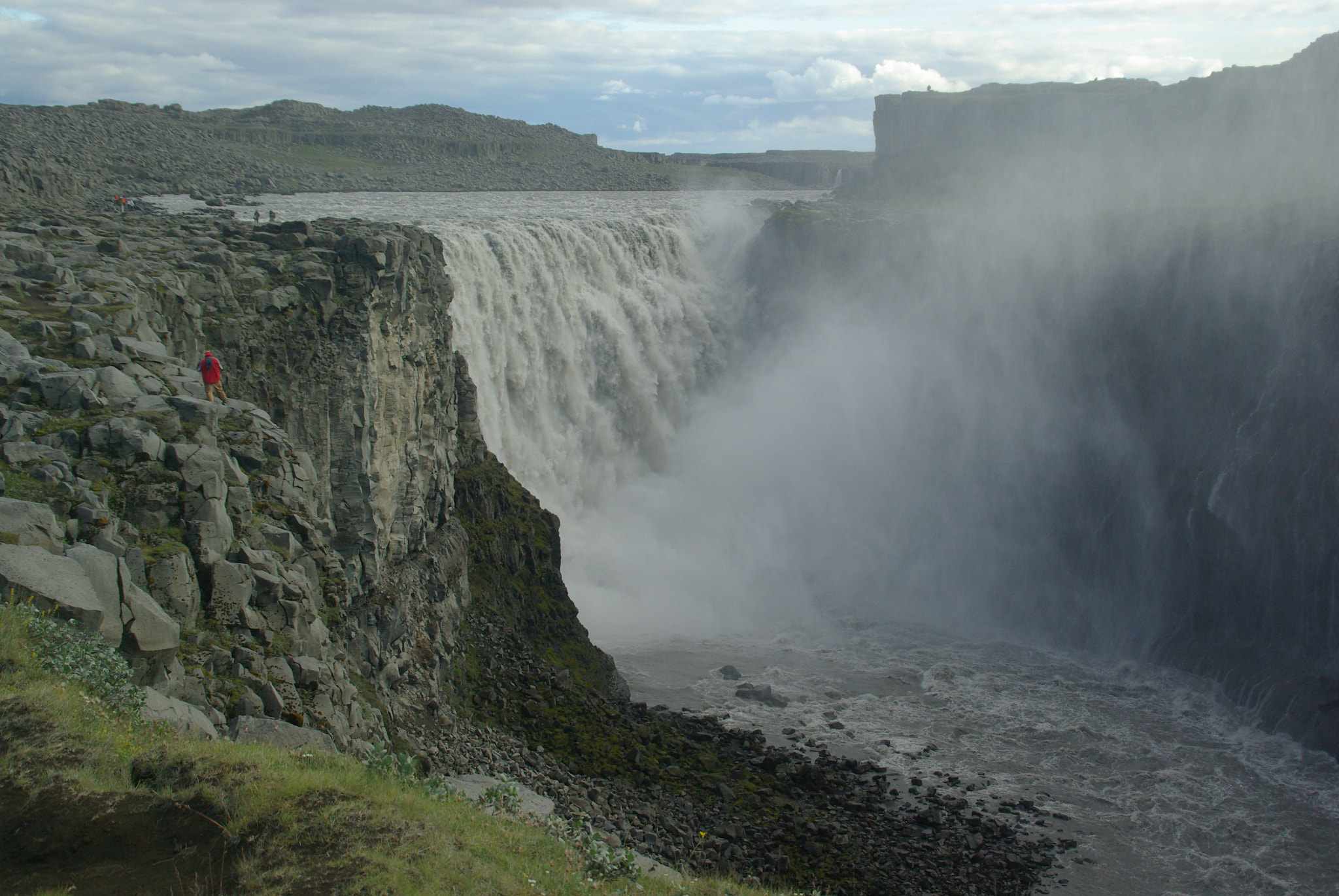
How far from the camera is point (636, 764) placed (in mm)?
22578

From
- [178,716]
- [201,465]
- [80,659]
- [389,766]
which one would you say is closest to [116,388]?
[201,465]

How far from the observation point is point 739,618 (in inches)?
1491

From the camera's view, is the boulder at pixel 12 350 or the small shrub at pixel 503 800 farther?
the boulder at pixel 12 350

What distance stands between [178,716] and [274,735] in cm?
95

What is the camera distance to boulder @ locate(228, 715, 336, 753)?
937 cm

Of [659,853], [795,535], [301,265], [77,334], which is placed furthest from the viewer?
[795,535]

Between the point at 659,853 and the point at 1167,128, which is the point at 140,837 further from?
the point at 1167,128

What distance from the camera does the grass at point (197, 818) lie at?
7117 millimetres

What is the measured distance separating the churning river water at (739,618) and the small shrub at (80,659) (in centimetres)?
2008

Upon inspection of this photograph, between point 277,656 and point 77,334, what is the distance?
7143 mm

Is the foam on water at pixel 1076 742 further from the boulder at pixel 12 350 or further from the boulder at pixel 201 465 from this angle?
the boulder at pixel 12 350

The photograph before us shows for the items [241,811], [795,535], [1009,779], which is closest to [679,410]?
[795,535]

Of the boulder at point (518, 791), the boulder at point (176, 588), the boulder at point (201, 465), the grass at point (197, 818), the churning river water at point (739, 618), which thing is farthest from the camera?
the churning river water at point (739, 618)

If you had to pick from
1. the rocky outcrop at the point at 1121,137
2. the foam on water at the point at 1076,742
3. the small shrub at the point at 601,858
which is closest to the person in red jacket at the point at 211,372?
the small shrub at the point at 601,858
